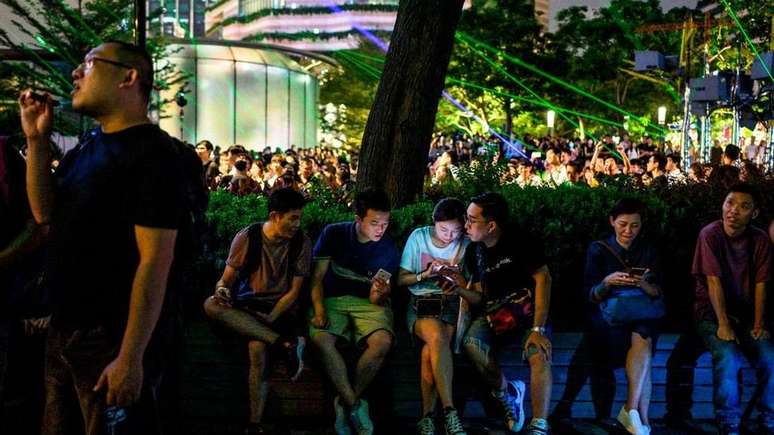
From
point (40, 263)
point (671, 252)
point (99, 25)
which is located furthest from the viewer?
point (99, 25)

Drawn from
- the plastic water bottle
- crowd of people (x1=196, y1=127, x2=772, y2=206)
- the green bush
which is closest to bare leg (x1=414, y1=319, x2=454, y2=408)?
the green bush

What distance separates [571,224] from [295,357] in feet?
7.61

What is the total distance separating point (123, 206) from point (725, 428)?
4.85 metres

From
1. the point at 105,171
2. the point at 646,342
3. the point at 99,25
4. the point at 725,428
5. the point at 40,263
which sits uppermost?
the point at 99,25

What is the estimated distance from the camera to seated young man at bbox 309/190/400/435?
6.95m

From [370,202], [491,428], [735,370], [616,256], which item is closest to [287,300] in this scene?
[370,202]

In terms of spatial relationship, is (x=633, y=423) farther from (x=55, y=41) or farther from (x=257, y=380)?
(x=55, y=41)

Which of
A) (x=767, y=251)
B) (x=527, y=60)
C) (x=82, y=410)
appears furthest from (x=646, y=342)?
(x=527, y=60)

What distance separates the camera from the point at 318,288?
725 cm

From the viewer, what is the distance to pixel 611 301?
7.25m

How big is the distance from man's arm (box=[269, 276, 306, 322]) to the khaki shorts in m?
0.22

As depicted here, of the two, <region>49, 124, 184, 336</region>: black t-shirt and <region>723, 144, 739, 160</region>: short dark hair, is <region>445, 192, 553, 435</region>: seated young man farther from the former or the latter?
<region>723, 144, 739, 160</region>: short dark hair

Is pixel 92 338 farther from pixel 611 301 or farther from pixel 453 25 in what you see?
pixel 453 25

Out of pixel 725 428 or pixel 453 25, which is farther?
pixel 453 25
